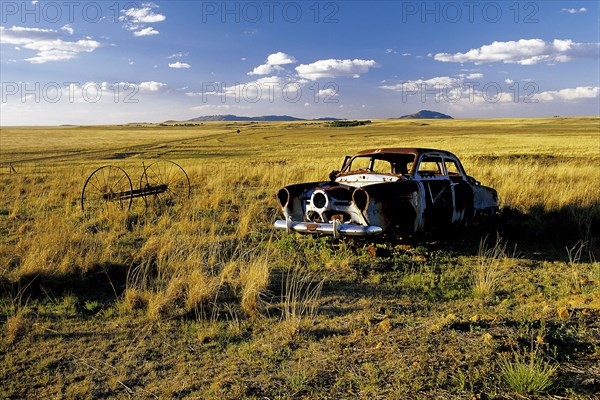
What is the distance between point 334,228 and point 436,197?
1718mm

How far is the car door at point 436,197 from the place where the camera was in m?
6.54

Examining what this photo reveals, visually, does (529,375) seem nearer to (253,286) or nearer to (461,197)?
(253,286)

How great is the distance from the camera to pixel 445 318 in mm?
4203

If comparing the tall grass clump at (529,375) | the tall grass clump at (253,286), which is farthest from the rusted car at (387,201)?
the tall grass clump at (529,375)

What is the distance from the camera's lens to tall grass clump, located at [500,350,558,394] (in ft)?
9.37

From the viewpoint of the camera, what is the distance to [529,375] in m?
2.90

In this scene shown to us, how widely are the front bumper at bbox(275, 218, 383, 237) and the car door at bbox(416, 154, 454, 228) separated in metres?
0.95

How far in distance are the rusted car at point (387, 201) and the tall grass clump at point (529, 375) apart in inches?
119

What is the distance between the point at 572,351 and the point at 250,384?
2408 mm

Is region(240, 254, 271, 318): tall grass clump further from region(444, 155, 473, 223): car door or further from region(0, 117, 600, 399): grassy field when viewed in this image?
region(444, 155, 473, 223): car door

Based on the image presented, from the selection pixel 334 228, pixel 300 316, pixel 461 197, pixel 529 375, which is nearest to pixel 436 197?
pixel 461 197

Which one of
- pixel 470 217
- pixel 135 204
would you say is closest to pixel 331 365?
pixel 470 217

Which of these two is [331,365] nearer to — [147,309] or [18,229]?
[147,309]

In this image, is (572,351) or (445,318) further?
(445,318)
